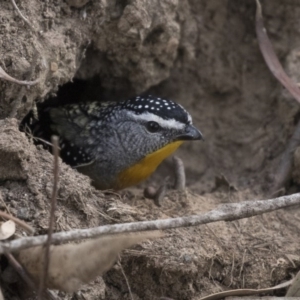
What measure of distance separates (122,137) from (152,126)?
11.1 inches

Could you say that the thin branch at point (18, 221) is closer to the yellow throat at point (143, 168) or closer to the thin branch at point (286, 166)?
the yellow throat at point (143, 168)

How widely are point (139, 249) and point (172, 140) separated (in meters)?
1.51

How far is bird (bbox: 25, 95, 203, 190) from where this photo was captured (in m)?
4.81

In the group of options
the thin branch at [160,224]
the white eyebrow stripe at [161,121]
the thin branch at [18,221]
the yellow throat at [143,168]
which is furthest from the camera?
the yellow throat at [143,168]

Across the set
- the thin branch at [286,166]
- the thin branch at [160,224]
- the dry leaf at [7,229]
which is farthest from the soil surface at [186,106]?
the thin branch at [160,224]

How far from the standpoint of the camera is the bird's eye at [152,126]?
4.86 metres

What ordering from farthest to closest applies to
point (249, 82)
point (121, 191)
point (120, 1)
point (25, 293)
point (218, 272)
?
point (249, 82) → point (121, 191) → point (120, 1) → point (218, 272) → point (25, 293)

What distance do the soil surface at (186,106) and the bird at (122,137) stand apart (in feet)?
0.75

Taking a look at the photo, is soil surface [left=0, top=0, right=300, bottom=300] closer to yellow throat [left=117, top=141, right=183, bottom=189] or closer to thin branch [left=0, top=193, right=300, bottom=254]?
yellow throat [left=117, top=141, right=183, bottom=189]

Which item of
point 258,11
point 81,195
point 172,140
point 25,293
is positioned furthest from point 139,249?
point 258,11

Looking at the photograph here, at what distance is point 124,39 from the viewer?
4855 millimetres

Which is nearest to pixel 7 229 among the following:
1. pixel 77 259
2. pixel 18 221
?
pixel 18 221

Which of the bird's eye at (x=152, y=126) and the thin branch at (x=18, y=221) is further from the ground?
the thin branch at (x=18, y=221)

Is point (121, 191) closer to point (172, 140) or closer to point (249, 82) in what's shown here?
Result: point (172, 140)
